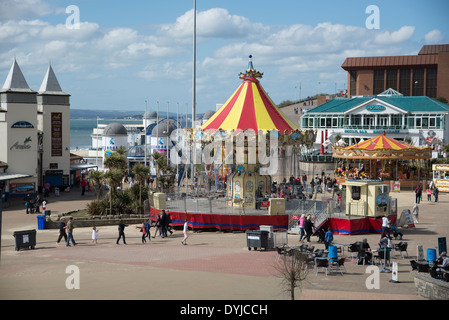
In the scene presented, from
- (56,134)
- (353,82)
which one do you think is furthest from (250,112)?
(353,82)

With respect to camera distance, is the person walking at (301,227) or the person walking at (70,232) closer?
the person walking at (70,232)

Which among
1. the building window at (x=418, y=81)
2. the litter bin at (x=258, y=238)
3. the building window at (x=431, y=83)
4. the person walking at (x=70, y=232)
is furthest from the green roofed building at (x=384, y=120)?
the person walking at (x=70, y=232)

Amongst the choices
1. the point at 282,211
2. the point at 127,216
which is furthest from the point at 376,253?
the point at 127,216

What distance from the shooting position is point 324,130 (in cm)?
6831

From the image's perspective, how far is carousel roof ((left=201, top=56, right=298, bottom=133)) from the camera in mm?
29422

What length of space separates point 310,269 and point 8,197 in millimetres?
28389

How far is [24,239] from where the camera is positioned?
76.6 ft

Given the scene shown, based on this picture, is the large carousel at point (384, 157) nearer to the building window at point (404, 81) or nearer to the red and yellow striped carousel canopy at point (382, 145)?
Answer: the red and yellow striped carousel canopy at point (382, 145)

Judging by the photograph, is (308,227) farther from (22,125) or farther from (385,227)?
(22,125)

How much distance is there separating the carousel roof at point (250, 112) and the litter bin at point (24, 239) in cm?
1055

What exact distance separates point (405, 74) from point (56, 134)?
192ft

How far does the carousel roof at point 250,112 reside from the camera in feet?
96.5

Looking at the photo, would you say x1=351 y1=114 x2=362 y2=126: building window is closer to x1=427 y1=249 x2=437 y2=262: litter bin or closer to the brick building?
the brick building

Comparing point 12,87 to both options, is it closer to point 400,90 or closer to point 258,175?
point 258,175
